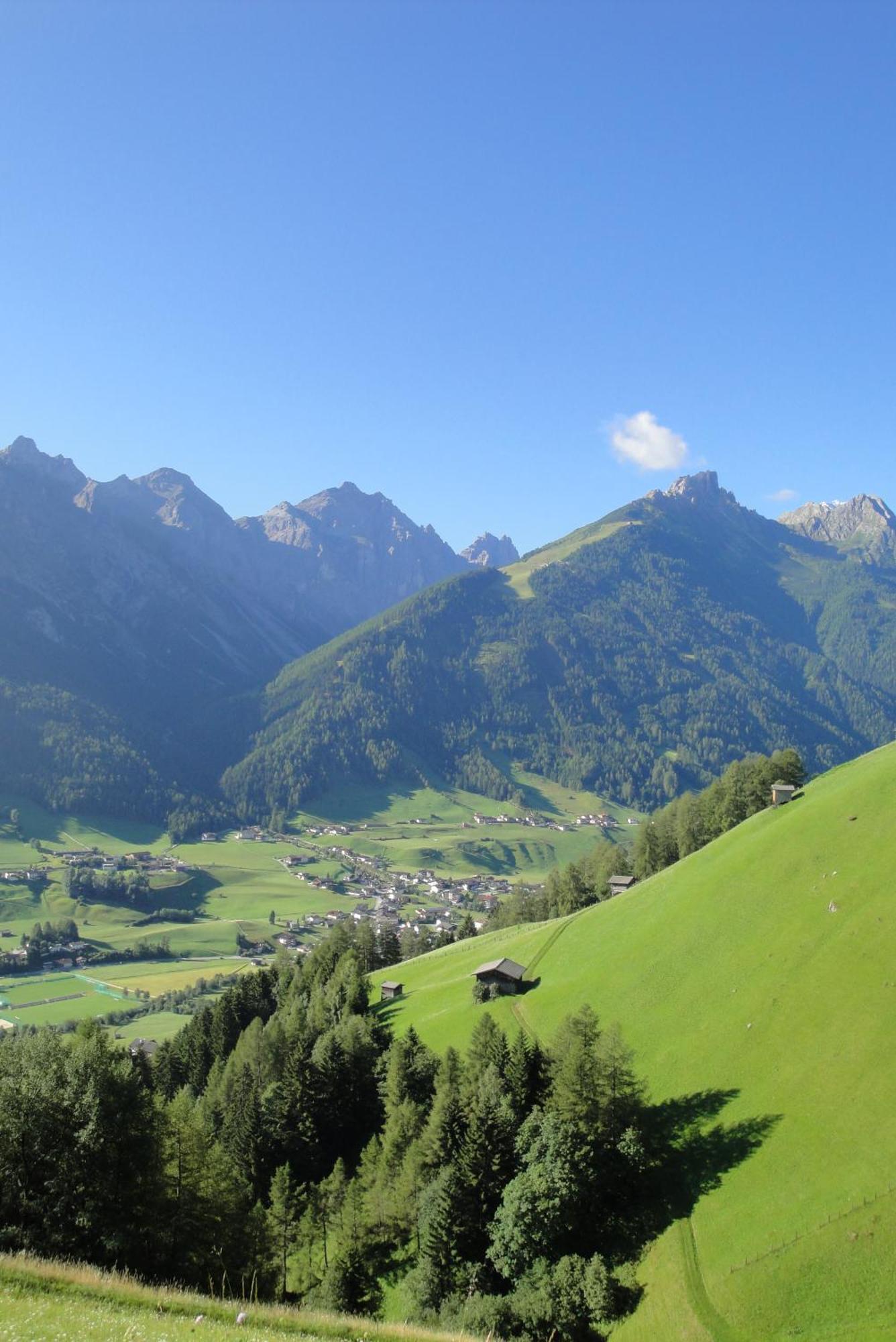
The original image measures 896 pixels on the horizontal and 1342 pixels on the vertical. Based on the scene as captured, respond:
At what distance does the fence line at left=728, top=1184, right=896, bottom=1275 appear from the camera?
3097 centimetres

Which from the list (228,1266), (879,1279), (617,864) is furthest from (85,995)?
(879,1279)

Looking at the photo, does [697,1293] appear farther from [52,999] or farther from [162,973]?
[162,973]

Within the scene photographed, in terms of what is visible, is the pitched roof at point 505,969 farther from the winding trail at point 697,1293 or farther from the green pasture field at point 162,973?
the green pasture field at point 162,973

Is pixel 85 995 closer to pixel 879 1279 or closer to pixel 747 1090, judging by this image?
pixel 747 1090

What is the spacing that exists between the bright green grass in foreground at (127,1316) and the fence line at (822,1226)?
1650 cm

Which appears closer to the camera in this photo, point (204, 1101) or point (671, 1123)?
point (671, 1123)

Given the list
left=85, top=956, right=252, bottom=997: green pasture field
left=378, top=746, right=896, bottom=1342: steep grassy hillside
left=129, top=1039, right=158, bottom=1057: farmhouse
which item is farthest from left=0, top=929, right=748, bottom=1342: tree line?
left=85, top=956, right=252, bottom=997: green pasture field

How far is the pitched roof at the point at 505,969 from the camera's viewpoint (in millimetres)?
65875

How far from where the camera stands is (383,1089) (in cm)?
5566

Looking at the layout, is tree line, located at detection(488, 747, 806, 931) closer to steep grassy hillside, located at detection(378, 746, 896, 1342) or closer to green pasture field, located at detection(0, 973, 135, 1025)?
steep grassy hillside, located at detection(378, 746, 896, 1342)

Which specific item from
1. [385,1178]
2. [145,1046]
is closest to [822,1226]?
[385,1178]

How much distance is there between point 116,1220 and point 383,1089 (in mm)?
29101

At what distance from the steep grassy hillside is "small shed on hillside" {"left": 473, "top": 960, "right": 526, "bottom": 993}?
179 centimetres

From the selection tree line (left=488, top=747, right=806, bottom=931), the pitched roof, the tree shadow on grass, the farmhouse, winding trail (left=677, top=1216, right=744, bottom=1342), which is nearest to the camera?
winding trail (left=677, top=1216, right=744, bottom=1342)
